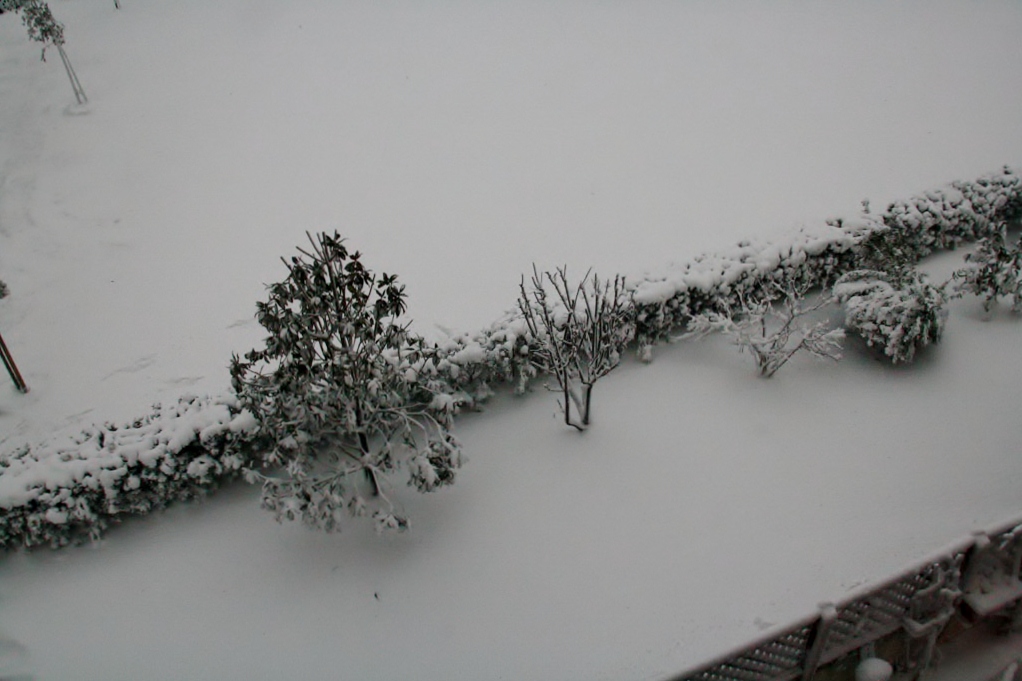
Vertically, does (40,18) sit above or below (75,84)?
above

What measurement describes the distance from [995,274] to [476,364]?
6.46m

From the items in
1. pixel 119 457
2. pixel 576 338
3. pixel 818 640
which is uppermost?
pixel 576 338

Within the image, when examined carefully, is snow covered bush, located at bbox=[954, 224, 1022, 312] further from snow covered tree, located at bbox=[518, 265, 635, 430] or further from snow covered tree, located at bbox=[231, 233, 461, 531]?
snow covered tree, located at bbox=[231, 233, 461, 531]

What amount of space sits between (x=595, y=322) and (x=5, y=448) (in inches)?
262

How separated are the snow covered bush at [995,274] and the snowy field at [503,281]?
33cm

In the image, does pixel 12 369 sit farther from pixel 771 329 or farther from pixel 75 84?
pixel 75 84

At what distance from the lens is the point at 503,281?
29.4 ft

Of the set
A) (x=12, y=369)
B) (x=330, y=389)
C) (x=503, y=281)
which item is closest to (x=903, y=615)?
(x=330, y=389)

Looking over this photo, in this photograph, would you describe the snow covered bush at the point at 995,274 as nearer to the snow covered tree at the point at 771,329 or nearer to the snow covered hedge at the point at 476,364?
the snow covered hedge at the point at 476,364

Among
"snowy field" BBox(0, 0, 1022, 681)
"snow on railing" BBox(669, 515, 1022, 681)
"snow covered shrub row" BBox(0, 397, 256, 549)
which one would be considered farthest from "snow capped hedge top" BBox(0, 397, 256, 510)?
"snow on railing" BBox(669, 515, 1022, 681)

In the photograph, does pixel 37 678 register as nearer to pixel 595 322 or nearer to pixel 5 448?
pixel 5 448

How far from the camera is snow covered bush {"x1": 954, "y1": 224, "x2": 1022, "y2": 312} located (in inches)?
292

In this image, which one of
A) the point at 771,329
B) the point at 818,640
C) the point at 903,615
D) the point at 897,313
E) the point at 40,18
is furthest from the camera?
the point at 40,18

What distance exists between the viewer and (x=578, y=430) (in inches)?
255
